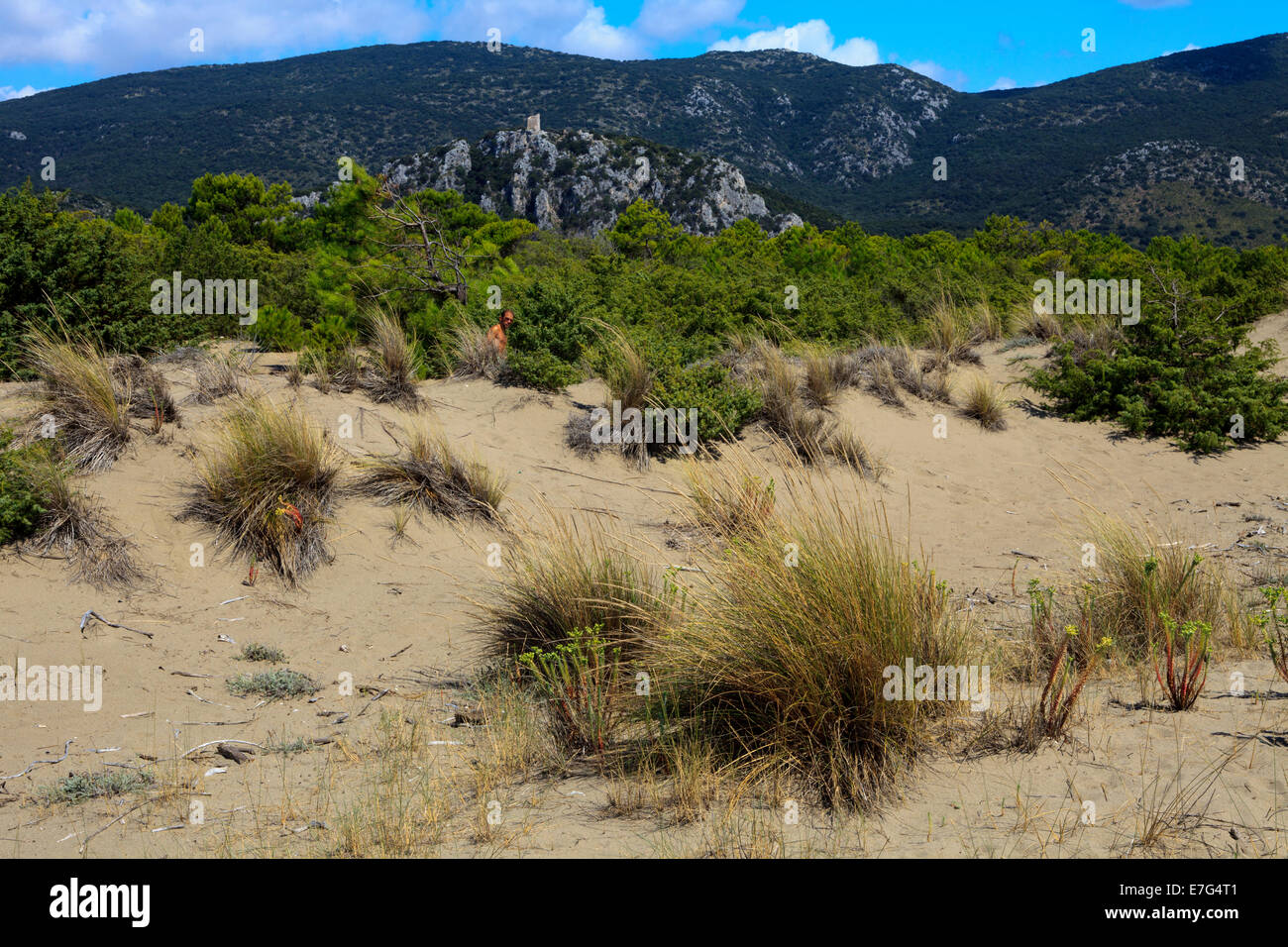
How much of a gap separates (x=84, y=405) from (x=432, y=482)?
2.58 metres

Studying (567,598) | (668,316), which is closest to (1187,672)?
(567,598)

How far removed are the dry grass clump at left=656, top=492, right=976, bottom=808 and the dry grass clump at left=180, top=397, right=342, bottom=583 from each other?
3.28 m

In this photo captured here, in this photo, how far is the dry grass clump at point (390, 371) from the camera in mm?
8031

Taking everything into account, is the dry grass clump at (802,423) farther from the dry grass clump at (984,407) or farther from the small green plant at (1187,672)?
Answer: the small green plant at (1187,672)

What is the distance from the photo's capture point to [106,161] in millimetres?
63125

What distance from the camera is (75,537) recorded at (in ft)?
17.3

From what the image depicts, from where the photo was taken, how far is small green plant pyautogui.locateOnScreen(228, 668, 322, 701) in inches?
168

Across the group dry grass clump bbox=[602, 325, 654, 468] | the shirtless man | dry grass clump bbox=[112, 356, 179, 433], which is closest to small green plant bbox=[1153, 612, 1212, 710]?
dry grass clump bbox=[602, 325, 654, 468]

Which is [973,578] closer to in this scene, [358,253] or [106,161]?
[358,253]

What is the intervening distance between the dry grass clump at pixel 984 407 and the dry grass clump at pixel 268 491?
7048mm

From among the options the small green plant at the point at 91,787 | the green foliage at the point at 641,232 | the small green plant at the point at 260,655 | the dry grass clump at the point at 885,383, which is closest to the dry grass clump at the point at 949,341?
the dry grass clump at the point at 885,383

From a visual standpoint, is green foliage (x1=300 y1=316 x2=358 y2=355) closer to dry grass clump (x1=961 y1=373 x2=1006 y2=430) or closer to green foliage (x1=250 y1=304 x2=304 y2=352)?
green foliage (x1=250 y1=304 x2=304 y2=352)

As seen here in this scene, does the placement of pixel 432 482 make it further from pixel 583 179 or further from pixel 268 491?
pixel 583 179

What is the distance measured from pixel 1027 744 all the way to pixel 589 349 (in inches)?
254
